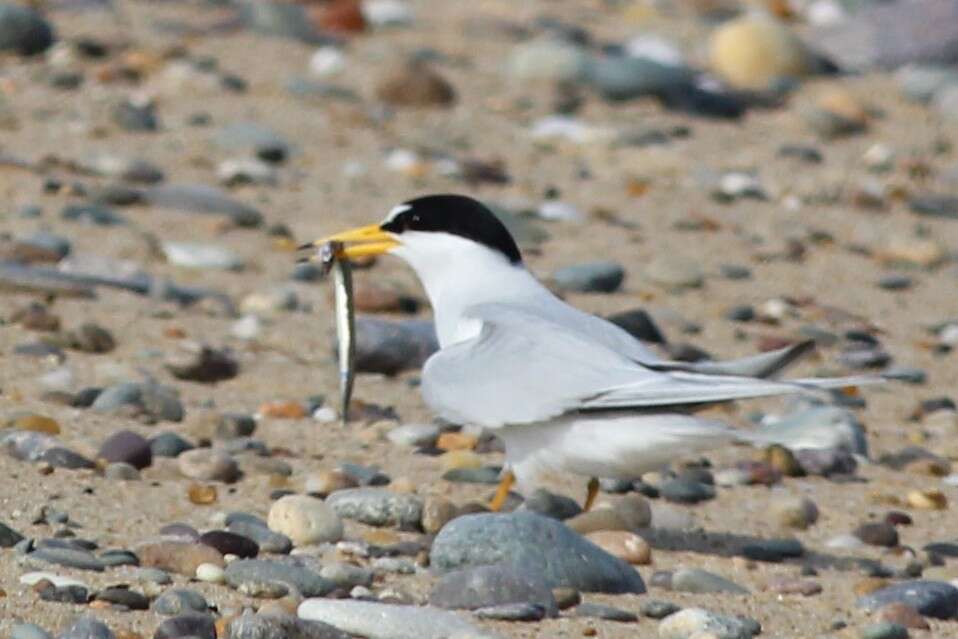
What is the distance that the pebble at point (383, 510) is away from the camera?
4.35 metres

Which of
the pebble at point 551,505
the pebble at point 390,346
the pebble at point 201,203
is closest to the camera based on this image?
the pebble at point 551,505

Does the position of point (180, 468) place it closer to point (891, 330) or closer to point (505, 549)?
point (505, 549)

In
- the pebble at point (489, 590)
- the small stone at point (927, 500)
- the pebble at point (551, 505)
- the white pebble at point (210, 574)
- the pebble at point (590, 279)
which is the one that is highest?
the pebble at point (489, 590)

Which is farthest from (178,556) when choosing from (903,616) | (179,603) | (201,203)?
(201,203)

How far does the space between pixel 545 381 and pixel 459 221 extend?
0.85 metres

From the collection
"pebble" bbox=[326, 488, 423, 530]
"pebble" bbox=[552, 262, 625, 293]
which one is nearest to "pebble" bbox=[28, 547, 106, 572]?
"pebble" bbox=[326, 488, 423, 530]

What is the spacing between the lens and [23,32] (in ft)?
28.4

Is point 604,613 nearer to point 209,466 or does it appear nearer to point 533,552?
point 533,552

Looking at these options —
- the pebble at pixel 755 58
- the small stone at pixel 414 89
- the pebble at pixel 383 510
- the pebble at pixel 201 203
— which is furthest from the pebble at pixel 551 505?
the pebble at pixel 755 58

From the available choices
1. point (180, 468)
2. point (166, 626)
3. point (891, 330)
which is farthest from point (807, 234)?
point (166, 626)

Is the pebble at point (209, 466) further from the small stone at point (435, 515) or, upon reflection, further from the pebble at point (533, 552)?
the pebble at point (533, 552)

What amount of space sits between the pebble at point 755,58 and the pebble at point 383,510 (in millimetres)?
5799

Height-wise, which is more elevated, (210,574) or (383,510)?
(210,574)

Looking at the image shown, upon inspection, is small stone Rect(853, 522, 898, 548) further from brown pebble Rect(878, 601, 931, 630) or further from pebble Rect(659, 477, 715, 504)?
brown pebble Rect(878, 601, 931, 630)
